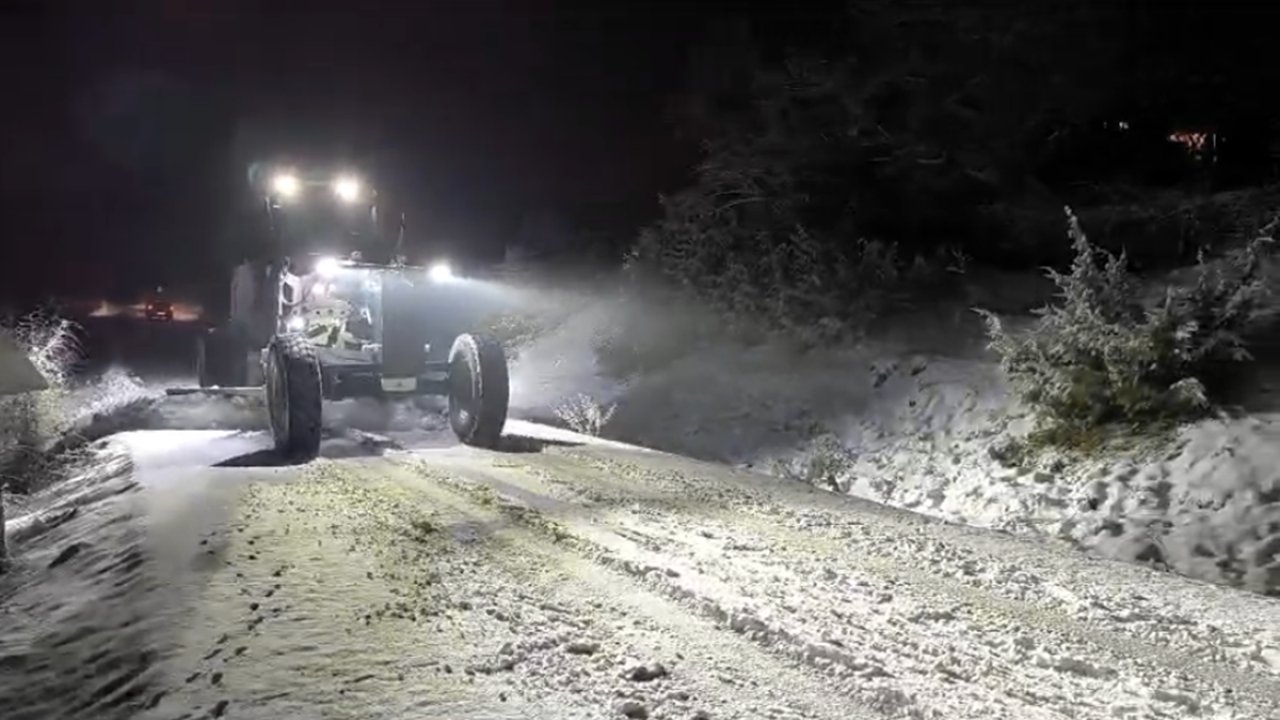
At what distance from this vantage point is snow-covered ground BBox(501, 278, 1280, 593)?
8000 millimetres

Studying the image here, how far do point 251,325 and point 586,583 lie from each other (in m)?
11.3

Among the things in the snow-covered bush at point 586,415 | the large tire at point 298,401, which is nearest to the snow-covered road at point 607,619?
the large tire at point 298,401

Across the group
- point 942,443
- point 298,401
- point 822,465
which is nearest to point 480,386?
point 298,401

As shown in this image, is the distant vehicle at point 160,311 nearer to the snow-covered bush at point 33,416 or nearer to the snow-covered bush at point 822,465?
the snow-covered bush at point 33,416

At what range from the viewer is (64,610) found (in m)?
6.40

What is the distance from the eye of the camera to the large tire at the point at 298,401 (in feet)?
36.8

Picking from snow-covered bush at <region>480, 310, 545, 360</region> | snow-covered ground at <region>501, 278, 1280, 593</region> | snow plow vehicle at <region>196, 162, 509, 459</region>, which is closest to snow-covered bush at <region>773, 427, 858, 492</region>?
snow-covered ground at <region>501, 278, 1280, 593</region>

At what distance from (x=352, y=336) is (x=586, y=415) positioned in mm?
4187

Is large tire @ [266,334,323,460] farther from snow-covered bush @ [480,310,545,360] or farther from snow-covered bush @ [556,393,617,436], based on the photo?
snow-covered bush @ [480,310,545,360]

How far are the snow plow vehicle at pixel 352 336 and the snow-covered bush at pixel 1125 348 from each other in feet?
21.2

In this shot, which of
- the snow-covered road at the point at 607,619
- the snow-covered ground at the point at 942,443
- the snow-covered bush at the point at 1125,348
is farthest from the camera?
the snow-covered bush at the point at 1125,348

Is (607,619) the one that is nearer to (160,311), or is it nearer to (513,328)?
(513,328)

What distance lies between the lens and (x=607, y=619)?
5535 millimetres

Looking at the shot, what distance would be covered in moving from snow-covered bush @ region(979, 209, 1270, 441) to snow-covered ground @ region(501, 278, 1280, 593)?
0.47 meters
